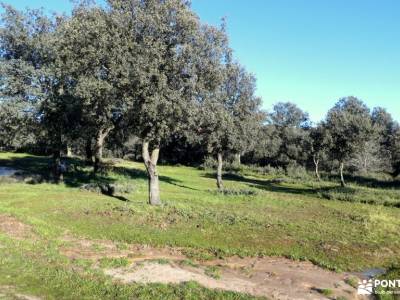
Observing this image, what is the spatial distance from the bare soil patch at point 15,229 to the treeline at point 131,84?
891cm

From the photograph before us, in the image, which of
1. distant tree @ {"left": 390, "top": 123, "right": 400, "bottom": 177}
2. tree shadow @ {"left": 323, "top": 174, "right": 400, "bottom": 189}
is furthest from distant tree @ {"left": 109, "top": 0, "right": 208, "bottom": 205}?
distant tree @ {"left": 390, "top": 123, "right": 400, "bottom": 177}

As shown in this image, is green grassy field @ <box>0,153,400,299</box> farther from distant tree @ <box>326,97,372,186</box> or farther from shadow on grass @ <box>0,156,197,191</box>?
distant tree @ <box>326,97,372,186</box>

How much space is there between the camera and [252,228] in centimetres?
2281

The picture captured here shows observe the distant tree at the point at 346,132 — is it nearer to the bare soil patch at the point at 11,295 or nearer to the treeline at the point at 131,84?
the treeline at the point at 131,84

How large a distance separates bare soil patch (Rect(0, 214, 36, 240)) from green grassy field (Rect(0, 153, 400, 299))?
1.29 feet

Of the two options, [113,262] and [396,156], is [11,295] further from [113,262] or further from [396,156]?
[396,156]

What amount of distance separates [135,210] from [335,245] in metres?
11.4

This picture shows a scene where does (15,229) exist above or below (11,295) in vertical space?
above

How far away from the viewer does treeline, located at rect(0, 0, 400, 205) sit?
1026 inches

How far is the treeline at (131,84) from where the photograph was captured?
26.1 metres

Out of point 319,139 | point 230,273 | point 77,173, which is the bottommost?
point 230,273

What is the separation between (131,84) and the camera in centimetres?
2575

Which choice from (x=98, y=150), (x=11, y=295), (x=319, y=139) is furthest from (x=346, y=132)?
(x=11, y=295)

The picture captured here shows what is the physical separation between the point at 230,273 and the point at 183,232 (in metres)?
6.61
